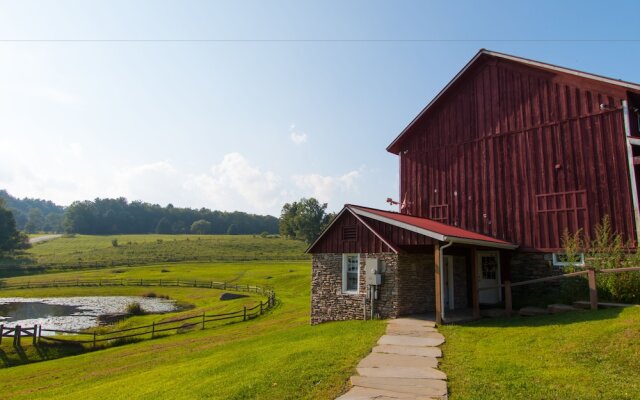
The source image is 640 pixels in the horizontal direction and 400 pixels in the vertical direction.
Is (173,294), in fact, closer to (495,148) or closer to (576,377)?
(495,148)

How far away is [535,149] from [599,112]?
246cm

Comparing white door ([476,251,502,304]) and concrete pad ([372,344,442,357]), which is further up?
white door ([476,251,502,304])

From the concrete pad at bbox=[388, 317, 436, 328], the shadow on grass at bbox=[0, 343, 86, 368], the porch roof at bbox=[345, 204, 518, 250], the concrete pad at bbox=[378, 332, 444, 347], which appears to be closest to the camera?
the concrete pad at bbox=[378, 332, 444, 347]

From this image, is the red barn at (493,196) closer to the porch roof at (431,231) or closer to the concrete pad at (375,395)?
the porch roof at (431,231)

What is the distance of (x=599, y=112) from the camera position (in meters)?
14.8

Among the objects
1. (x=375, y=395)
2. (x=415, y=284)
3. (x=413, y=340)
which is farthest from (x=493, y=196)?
(x=375, y=395)

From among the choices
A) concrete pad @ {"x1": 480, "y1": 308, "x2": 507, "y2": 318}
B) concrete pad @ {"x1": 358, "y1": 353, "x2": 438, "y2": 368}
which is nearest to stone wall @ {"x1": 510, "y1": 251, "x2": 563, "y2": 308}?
concrete pad @ {"x1": 480, "y1": 308, "x2": 507, "y2": 318}

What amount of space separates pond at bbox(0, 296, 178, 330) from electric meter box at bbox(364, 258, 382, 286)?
20232 millimetres

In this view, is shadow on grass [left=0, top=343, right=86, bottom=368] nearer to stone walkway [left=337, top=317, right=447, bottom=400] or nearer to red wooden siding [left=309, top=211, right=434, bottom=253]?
red wooden siding [left=309, top=211, right=434, bottom=253]

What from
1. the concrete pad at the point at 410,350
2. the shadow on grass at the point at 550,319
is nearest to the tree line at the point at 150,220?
the shadow on grass at the point at 550,319

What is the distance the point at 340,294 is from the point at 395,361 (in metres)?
7.39

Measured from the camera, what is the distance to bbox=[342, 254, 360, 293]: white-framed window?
52.3ft

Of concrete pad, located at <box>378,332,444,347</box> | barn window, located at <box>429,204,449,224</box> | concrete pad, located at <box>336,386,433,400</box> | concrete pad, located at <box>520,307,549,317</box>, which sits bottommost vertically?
concrete pad, located at <box>336,386,433,400</box>

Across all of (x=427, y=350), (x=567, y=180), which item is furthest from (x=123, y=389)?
(x=567, y=180)
